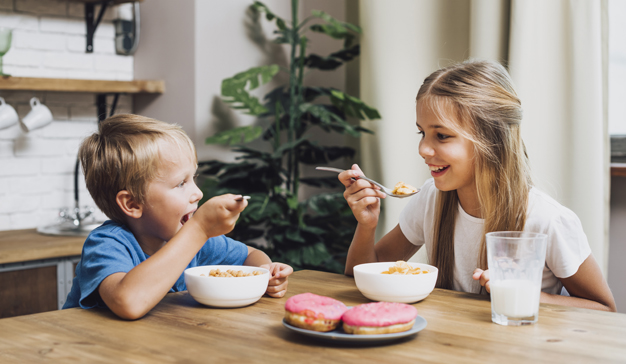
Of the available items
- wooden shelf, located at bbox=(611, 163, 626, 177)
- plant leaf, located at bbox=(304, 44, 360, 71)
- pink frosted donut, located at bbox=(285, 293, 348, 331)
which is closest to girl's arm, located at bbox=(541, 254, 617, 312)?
pink frosted donut, located at bbox=(285, 293, 348, 331)

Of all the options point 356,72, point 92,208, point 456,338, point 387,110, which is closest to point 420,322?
point 456,338

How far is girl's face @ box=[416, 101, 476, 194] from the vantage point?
4.37ft

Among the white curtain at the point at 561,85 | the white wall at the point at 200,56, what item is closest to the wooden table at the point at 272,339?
the white curtain at the point at 561,85

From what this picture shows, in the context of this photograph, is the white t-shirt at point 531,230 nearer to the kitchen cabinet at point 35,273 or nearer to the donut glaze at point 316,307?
the donut glaze at point 316,307

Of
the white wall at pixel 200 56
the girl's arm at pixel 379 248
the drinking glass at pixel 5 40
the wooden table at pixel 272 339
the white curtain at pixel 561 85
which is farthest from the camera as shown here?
the white wall at pixel 200 56

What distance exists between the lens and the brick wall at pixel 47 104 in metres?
2.47

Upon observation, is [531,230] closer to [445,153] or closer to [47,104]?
[445,153]

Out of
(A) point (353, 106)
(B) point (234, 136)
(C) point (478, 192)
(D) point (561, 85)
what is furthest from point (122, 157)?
(D) point (561, 85)

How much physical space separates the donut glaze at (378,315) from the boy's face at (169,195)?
0.52 metres

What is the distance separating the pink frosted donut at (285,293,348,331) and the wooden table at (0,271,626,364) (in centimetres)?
3

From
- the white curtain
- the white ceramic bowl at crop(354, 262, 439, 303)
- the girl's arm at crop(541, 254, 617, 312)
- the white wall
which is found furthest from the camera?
the white wall

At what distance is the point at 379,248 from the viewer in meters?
1.60

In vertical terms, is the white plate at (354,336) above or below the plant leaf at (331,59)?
below

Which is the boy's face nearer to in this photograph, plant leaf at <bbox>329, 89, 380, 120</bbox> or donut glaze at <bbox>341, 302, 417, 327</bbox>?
donut glaze at <bbox>341, 302, 417, 327</bbox>
